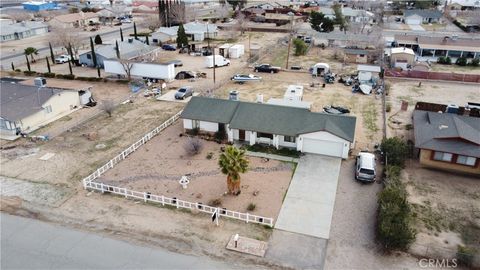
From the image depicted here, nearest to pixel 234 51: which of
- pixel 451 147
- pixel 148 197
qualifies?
pixel 451 147

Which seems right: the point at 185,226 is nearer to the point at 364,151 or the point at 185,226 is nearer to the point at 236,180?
the point at 236,180

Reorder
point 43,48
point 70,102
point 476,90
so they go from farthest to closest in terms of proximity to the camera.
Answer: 1. point 43,48
2. point 476,90
3. point 70,102

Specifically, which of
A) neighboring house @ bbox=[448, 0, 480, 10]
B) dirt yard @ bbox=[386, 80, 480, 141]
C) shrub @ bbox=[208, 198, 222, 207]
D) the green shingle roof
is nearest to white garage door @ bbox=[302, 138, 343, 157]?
the green shingle roof

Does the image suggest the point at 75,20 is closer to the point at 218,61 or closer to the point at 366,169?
the point at 218,61

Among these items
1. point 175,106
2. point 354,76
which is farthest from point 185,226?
point 354,76

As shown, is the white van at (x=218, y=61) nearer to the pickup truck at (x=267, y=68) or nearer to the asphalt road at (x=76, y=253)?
the pickup truck at (x=267, y=68)

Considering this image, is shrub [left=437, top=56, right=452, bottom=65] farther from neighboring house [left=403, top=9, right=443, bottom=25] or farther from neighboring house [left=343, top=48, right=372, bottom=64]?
neighboring house [left=403, top=9, right=443, bottom=25]
